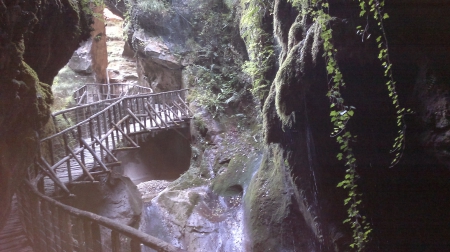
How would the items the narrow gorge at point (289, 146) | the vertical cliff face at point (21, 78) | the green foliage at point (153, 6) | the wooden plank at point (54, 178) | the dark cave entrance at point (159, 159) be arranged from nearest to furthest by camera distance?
1. the vertical cliff face at point (21, 78)
2. the narrow gorge at point (289, 146)
3. the wooden plank at point (54, 178)
4. the green foliage at point (153, 6)
5. the dark cave entrance at point (159, 159)

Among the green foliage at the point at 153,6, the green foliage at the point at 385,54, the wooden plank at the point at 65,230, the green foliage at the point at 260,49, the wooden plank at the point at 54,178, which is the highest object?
the green foliage at the point at 153,6

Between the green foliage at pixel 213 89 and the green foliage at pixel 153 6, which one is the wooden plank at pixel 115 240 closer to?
the green foliage at pixel 213 89

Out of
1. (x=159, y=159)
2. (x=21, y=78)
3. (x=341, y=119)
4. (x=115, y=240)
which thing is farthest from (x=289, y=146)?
(x=159, y=159)

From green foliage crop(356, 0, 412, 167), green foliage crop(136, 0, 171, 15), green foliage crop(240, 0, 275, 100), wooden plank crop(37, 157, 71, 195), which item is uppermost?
green foliage crop(136, 0, 171, 15)

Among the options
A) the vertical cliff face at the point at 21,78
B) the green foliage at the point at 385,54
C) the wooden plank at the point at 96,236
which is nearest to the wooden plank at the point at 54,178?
the vertical cliff face at the point at 21,78

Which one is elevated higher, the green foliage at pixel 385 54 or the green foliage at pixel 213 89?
the green foliage at pixel 213 89

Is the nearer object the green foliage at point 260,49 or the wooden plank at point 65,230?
the wooden plank at point 65,230

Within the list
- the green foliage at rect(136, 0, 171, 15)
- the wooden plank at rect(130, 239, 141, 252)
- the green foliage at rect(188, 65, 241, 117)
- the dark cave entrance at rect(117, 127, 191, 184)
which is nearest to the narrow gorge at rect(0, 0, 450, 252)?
the wooden plank at rect(130, 239, 141, 252)

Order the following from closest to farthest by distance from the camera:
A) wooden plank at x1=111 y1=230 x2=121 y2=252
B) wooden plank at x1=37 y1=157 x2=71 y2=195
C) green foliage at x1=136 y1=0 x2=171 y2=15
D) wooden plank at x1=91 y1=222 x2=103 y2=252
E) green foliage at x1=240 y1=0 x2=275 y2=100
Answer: wooden plank at x1=111 y1=230 x2=121 y2=252 → wooden plank at x1=91 y1=222 x2=103 y2=252 → wooden plank at x1=37 y1=157 x2=71 y2=195 → green foliage at x1=240 y1=0 x2=275 y2=100 → green foliage at x1=136 y1=0 x2=171 y2=15

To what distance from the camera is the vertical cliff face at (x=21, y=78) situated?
3.56 meters

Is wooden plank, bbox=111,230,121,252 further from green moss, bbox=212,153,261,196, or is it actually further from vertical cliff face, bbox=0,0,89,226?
green moss, bbox=212,153,261,196

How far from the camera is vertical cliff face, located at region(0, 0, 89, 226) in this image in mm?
3562

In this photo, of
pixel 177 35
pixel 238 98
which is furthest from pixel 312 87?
pixel 177 35

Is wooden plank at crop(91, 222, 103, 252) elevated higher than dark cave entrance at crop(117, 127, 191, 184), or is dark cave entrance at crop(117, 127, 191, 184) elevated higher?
dark cave entrance at crop(117, 127, 191, 184)
